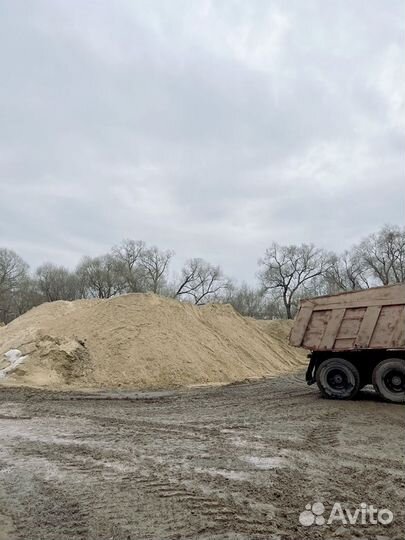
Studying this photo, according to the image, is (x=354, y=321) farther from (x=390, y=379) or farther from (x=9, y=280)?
(x=9, y=280)

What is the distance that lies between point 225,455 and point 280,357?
2000 centimetres

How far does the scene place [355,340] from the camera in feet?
35.6

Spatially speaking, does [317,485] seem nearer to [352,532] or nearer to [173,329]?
[352,532]

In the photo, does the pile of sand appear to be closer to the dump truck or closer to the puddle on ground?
the dump truck

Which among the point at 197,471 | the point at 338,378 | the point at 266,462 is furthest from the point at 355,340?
the point at 197,471

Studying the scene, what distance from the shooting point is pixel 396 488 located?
4.82m

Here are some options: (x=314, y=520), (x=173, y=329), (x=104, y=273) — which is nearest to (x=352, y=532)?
(x=314, y=520)

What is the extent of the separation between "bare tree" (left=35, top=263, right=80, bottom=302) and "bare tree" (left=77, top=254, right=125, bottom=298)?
4.03 ft

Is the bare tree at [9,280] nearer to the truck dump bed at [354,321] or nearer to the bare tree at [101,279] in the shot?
the bare tree at [101,279]

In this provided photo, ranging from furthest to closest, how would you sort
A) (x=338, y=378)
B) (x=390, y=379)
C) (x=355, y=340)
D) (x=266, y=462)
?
1. (x=338, y=378)
2. (x=355, y=340)
3. (x=390, y=379)
4. (x=266, y=462)

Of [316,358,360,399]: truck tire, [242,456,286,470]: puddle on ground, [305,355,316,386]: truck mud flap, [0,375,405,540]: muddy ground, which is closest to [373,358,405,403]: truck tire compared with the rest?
[0,375,405,540]: muddy ground

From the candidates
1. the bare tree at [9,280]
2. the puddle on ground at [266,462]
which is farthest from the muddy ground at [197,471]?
the bare tree at [9,280]

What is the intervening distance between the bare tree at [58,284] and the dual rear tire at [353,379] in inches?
2122

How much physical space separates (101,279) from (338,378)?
53.5 meters
